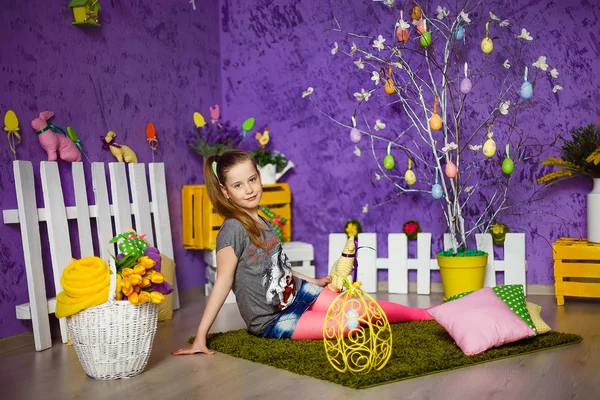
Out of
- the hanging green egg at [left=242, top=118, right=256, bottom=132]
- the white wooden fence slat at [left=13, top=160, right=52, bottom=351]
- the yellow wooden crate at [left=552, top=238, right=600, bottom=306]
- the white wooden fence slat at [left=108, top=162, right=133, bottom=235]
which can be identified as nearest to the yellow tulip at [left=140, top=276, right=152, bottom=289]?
the white wooden fence slat at [left=13, top=160, right=52, bottom=351]

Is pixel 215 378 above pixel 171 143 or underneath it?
underneath

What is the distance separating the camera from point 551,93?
160 inches

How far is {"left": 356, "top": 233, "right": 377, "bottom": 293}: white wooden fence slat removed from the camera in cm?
445

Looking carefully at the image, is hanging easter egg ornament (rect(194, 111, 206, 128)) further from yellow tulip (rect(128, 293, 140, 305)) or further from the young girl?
yellow tulip (rect(128, 293, 140, 305))

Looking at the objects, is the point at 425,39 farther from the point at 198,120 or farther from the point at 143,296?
the point at 143,296

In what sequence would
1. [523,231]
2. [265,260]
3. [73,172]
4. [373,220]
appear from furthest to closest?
[373,220], [523,231], [73,172], [265,260]

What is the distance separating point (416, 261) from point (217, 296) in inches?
71.0

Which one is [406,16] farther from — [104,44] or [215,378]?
[215,378]

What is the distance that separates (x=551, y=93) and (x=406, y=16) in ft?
3.14

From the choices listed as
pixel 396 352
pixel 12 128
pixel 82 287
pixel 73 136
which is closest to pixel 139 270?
pixel 82 287

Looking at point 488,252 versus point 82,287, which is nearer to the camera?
point 82,287

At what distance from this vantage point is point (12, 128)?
10.6 ft

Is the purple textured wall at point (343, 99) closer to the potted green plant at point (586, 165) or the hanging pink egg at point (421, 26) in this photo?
the potted green plant at point (586, 165)

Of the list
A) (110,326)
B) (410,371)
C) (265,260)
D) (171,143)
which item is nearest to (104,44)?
(171,143)
